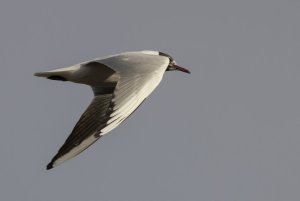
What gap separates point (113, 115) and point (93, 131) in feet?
4.96

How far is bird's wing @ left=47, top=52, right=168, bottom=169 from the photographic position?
354 inches

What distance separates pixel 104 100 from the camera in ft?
37.2

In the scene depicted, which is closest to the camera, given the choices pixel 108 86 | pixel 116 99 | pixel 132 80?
pixel 116 99

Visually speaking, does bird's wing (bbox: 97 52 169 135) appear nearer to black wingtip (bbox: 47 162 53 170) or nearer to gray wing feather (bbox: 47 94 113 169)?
gray wing feather (bbox: 47 94 113 169)

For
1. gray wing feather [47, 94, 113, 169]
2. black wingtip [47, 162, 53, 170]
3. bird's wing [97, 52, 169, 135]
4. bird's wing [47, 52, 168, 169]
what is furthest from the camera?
gray wing feather [47, 94, 113, 169]

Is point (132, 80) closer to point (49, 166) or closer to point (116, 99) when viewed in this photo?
point (116, 99)

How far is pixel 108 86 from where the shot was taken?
1155 centimetres

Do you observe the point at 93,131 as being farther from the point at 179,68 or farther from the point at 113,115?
the point at 179,68

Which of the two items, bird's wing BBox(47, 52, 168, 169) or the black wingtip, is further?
the black wingtip

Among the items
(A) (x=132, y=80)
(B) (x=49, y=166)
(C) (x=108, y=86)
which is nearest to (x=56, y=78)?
(C) (x=108, y=86)

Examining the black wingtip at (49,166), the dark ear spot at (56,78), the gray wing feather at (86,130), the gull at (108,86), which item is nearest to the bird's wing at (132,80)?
the gull at (108,86)

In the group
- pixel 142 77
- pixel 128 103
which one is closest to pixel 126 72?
pixel 142 77

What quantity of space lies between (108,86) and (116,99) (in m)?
2.39

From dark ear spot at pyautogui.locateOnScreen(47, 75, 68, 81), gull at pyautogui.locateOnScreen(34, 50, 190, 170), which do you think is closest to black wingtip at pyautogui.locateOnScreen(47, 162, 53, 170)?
gull at pyautogui.locateOnScreen(34, 50, 190, 170)
